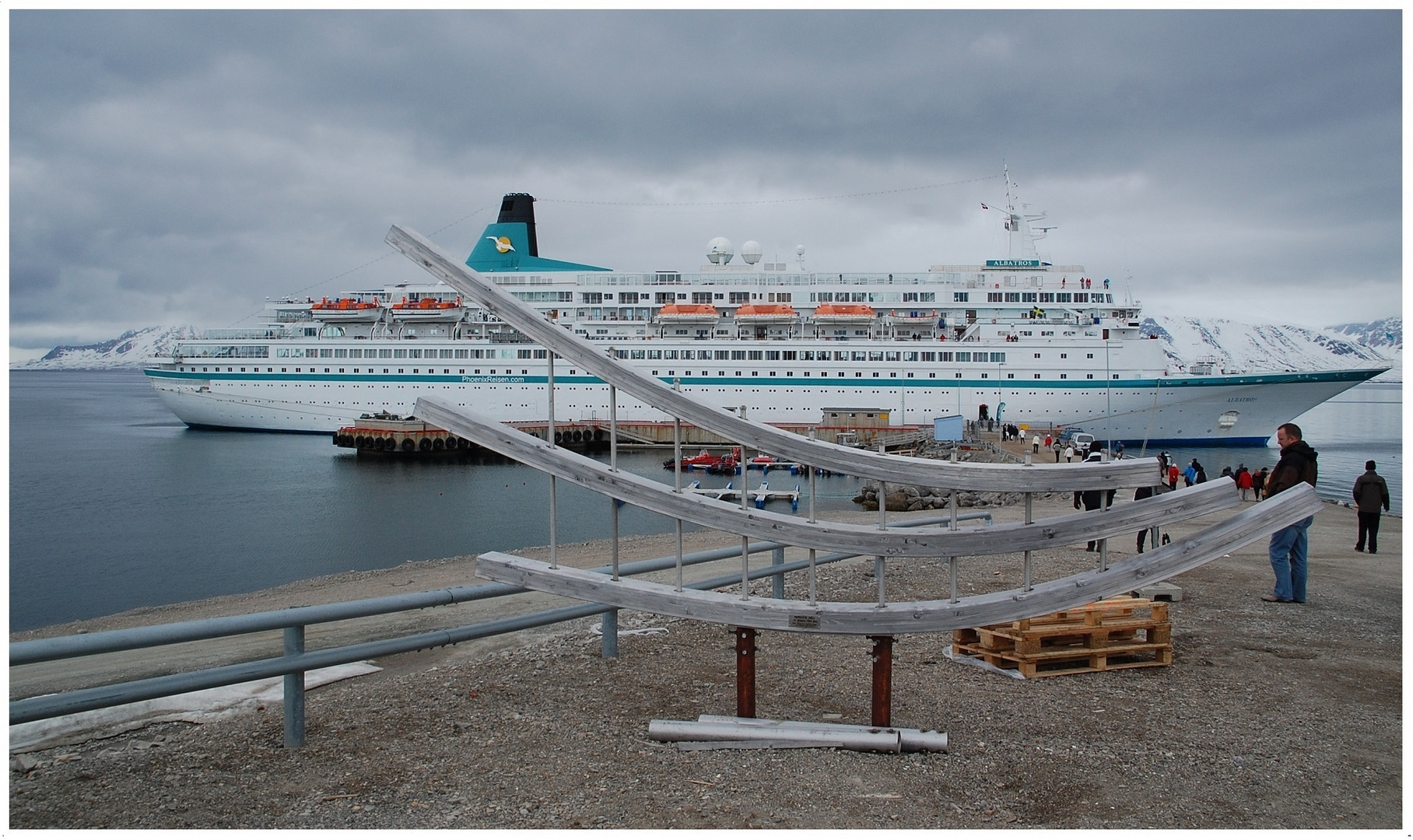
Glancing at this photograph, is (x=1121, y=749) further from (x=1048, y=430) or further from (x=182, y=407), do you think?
(x=182, y=407)

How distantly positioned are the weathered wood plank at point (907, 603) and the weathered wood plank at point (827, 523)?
188 mm

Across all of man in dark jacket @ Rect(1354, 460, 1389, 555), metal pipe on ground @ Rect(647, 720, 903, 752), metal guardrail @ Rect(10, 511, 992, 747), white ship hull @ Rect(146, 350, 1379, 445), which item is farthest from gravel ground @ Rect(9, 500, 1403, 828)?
white ship hull @ Rect(146, 350, 1379, 445)

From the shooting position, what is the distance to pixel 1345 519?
15.2 metres

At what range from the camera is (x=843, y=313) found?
1818 inches

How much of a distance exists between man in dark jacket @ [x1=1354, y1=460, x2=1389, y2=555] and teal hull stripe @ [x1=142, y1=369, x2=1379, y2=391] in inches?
1195

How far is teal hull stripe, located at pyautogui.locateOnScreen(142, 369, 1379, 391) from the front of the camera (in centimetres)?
4131

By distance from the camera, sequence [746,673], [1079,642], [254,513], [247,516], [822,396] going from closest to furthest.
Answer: [746,673]
[1079,642]
[247,516]
[254,513]
[822,396]

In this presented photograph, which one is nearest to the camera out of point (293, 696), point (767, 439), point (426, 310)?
point (767, 439)

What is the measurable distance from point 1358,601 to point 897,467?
20.4 feet

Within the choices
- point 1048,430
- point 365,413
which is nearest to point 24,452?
point 365,413

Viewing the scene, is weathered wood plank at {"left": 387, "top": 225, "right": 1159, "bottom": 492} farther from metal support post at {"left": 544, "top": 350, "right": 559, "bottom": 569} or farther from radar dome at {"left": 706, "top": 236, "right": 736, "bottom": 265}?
radar dome at {"left": 706, "top": 236, "right": 736, "bottom": 265}

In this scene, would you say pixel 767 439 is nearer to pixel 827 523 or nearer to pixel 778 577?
pixel 827 523

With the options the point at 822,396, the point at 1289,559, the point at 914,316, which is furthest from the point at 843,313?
the point at 1289,559

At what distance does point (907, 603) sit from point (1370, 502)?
30.8 ft
